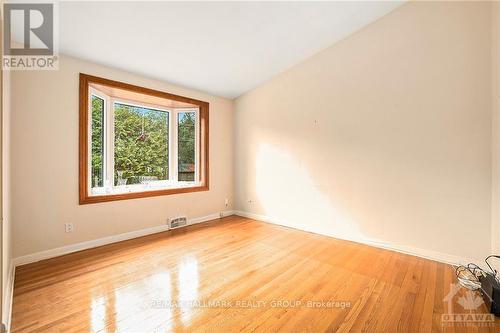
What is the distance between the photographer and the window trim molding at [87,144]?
9.07 feet

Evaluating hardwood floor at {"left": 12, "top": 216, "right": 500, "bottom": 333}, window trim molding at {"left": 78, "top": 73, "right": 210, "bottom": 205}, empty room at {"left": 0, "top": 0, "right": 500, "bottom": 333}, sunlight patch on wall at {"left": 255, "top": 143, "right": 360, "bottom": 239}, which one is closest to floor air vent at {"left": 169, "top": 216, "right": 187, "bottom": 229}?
empty room at {"left": 0, "top": 0, "right": 500, "bottom": 333}

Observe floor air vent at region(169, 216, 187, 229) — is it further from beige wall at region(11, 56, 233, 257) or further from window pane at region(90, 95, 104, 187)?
window pane at region(90, 95, 104, 187)

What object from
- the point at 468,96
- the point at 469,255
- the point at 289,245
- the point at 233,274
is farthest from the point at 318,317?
the point at 468,96

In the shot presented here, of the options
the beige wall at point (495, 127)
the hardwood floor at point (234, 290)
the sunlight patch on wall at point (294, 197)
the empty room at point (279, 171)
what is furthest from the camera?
the sunlight patch on wall at point (294, 197)

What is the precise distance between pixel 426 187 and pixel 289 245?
1.81 m

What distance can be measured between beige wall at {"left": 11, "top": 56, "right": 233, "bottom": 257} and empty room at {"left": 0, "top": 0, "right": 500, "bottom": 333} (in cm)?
1

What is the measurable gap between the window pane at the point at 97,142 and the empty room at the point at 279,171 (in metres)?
0.02

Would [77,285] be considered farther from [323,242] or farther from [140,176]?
[323,242]

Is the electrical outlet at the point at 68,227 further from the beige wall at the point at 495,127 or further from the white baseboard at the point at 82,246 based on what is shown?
the beige wall at the point at 495,127

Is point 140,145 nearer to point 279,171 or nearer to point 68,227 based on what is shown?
point 68,227

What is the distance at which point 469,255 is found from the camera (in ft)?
7.99

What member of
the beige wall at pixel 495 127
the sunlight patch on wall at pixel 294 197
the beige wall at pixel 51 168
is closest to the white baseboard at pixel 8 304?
the beige wall at pixel 51 168

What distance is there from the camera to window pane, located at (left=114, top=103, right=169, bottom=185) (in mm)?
3513

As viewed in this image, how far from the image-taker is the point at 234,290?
6.53ft
